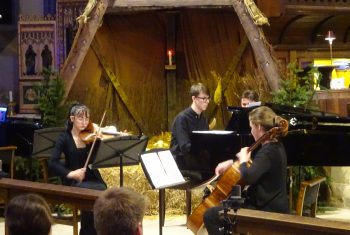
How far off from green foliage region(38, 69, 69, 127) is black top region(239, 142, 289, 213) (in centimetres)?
440

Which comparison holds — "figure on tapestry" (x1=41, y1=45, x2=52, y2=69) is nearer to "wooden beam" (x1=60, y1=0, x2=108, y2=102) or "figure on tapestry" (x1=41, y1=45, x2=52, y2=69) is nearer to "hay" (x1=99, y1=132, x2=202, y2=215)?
"wooden beam" (x1=60, y1=0, x2=108, y2=102)

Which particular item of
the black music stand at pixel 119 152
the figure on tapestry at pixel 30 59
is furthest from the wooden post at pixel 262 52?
the figure on tapestry at pixel 30 59

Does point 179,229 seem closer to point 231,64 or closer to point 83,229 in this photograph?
point 83,229

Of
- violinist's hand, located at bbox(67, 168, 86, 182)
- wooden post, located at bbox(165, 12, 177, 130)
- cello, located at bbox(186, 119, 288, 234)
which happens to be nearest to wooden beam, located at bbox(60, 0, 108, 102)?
wooden post, located at bbox(165, 12, 177, 130)

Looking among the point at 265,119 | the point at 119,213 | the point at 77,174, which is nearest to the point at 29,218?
the point at 119,213

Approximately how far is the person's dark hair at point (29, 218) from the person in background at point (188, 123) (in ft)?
15.0

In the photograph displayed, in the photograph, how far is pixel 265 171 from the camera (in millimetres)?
6156

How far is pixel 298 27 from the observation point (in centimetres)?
1276

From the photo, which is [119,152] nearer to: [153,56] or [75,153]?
[75,153]

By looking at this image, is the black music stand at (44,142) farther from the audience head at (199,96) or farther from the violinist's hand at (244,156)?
the violinist's hand at (244,156)

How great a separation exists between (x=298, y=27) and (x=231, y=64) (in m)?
1.81

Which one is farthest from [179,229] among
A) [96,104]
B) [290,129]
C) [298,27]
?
[298,27]

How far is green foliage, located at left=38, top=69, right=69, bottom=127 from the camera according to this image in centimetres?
1003

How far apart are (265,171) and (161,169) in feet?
4.14
